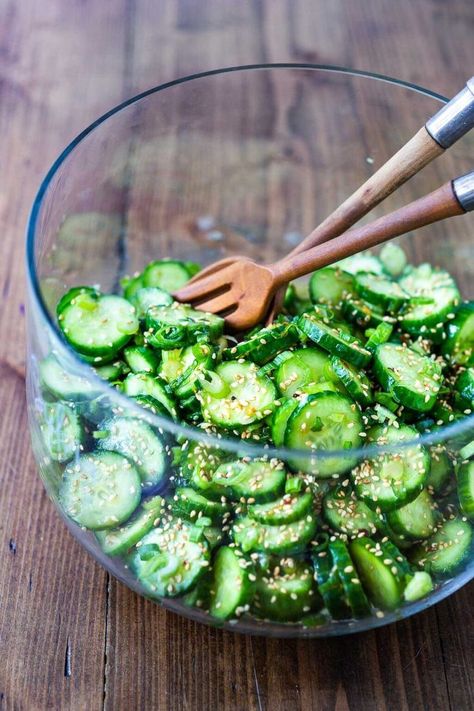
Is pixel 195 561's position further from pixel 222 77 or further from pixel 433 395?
pixel 222 77

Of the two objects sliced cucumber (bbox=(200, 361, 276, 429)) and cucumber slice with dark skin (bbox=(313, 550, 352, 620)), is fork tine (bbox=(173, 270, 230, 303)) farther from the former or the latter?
cucumber slice with dark skin (bbox=(313, 550, 352, 620))

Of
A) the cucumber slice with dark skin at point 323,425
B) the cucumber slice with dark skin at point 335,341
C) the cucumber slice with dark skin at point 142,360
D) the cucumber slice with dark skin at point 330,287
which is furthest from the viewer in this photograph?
the cucumber slice with dark skin at point 330,287

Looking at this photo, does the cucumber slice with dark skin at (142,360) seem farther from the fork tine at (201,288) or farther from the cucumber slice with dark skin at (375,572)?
the cucumber slice with dark skin at (375,572)

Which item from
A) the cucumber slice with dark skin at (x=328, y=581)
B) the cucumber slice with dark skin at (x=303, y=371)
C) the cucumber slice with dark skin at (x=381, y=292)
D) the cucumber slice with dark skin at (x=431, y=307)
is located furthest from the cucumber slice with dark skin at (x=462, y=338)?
the cucumber slice with dark skin at (x=328, y=581)

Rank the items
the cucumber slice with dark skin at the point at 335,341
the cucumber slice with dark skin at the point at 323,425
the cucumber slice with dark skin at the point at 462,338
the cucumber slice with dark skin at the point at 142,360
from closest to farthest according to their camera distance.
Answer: the cucumber slice with dark skin at the point at 323,425 → the cucumber slice with dark skin at the point at 335,341 → the cucumber slice with dark skin at the point at 142,360 → the cucumber slice with dark skin at the point at 462,338

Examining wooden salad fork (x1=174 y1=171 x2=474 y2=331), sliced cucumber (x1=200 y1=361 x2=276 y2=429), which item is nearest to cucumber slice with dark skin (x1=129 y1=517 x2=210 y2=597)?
sliced cucumber (x1=200 y1=361 x2=276 y2=429)

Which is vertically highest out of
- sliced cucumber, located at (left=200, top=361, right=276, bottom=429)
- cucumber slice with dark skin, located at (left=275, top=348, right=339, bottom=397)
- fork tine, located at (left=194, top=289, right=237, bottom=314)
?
cucumber slice with dark skin, located at (left=275, top=348, right=339, bottom=397)
